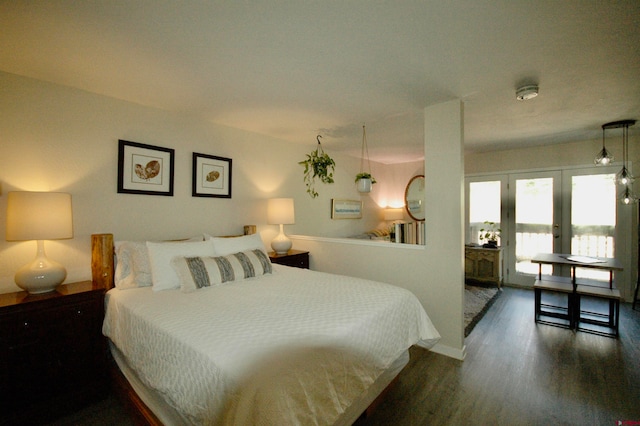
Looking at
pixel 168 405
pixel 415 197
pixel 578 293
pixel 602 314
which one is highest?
pixel 415 197

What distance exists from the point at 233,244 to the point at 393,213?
4308 millimetres

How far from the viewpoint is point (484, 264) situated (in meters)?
4.73

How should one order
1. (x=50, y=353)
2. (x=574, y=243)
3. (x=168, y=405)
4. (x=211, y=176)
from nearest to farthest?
(x=168, y=405) < (x=50, y=353) < (x=211, y=176) < (x=574, y=243)

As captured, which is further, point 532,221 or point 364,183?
point 532,221

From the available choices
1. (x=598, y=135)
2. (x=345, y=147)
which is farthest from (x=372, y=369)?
(x=598, y=135)

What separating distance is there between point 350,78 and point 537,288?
337 centimetres

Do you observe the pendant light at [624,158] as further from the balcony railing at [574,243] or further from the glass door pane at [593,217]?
the balcony railing at [574,243]

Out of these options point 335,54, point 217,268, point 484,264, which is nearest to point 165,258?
point 217,268

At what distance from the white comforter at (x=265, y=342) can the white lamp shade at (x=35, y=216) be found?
24.4 inches

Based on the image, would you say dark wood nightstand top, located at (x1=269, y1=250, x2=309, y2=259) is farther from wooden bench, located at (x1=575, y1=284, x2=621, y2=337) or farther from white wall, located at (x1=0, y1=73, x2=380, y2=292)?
wooden bench, located at (x1=575, y1=284, x2=621, y2=337)

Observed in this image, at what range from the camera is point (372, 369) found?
1547 mm

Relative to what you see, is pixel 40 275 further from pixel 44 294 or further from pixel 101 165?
pixel 101 165

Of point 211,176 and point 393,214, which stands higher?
point 211,176

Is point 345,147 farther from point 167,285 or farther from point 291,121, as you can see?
point 167,285
